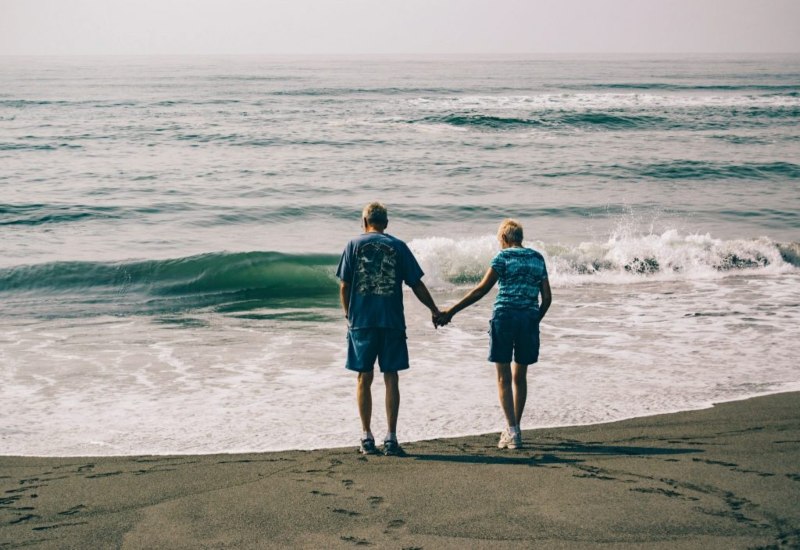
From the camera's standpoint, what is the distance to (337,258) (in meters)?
16.1

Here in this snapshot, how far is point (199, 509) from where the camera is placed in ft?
16.0

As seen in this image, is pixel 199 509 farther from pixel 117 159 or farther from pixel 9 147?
pixel 9 147

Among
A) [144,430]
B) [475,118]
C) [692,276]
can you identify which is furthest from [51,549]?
[475,118]

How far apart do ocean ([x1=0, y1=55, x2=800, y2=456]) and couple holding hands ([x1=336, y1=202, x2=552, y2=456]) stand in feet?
2.38

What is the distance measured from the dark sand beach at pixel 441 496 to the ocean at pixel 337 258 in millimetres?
644

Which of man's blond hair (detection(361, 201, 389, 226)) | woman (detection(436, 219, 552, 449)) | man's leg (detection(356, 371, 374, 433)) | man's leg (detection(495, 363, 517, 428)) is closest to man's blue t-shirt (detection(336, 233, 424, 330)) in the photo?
man's blond hair (detection(361, 201, 389, 226))

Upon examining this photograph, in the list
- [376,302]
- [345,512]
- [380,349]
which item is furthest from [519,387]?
[345,512]

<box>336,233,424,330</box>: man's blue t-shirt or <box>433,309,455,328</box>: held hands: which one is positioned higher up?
<box>336,233,424,330</box>: man's blue t-shirt

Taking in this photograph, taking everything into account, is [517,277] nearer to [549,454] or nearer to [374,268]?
[374,268]

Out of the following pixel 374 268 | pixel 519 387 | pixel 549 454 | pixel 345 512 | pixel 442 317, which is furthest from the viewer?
pixel 442 317

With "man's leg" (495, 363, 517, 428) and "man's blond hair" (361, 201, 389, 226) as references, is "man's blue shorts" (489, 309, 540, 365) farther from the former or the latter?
"man's blond hair" (361, 201, 389, 226)

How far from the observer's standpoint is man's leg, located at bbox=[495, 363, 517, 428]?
6.08m

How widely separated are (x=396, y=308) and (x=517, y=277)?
2.91 feet

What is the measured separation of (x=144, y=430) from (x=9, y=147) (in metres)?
25.4
